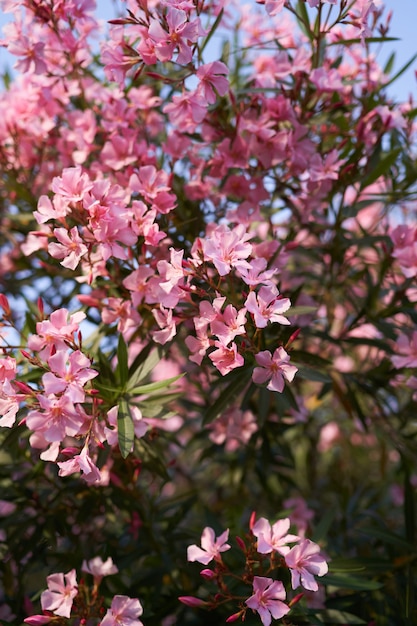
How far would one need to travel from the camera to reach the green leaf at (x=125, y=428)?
1.15m

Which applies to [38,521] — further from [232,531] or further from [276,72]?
[276,72]

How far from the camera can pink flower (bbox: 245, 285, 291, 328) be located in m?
1.11

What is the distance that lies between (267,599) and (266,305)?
0.48 m

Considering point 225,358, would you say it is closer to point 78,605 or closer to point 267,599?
point 267,599

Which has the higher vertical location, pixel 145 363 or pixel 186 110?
pixel 186 110

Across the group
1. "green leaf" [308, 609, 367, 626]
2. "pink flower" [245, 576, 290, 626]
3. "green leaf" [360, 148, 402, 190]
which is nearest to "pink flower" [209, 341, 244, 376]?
"pink flower" [245, 576, 290, 626]

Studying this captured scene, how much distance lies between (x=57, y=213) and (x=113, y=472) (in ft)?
1.87

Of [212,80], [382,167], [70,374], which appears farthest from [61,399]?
[382,167]

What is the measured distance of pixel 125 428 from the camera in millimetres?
1189

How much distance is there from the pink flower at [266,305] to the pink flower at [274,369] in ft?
0.18

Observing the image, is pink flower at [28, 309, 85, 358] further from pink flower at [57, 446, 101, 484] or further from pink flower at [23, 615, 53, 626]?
pink flower at [23, 615, 53, 626]

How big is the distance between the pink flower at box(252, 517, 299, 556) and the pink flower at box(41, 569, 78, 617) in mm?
335

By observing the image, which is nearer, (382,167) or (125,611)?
(125,611)

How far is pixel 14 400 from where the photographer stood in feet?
3.67
